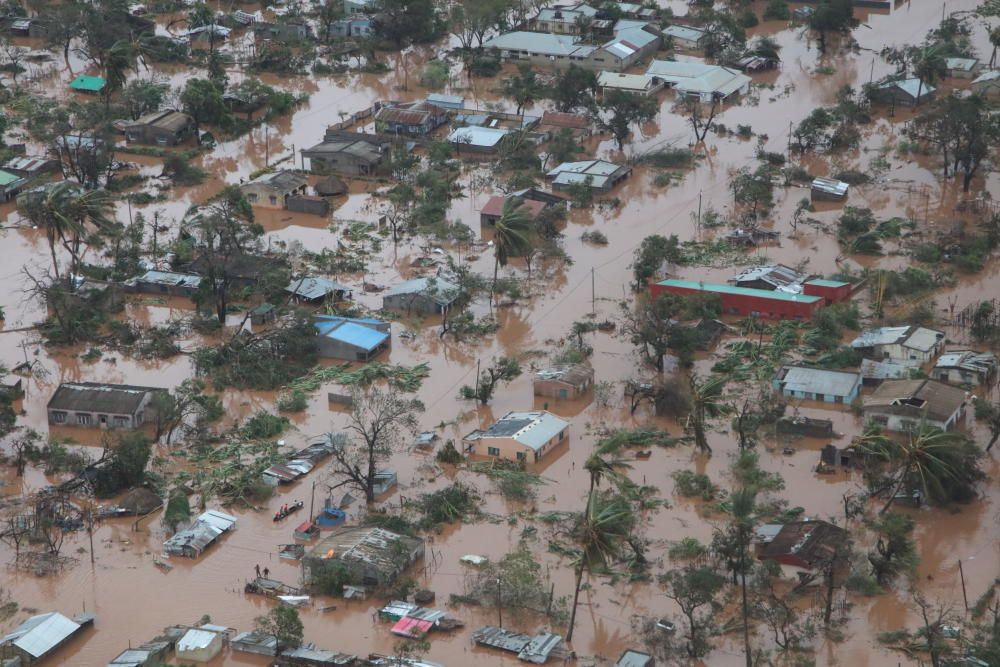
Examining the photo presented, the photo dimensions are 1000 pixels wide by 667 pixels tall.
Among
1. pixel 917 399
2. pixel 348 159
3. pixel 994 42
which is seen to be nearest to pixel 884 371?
pixel 917 399

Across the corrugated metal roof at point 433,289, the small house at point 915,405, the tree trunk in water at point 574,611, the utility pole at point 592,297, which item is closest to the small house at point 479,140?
the utility pole at point 592,297

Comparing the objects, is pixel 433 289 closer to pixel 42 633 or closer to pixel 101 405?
pixel 101 405

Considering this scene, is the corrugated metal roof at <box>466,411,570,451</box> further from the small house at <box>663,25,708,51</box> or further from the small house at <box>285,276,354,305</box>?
the small house at <box>663,25,708,51</box>

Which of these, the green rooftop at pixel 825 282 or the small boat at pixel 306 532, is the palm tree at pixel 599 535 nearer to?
the small boat at pixel 306 532

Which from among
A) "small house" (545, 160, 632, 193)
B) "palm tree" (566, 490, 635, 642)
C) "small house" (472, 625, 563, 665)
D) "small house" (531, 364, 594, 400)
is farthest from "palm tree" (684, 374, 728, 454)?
"small house" (545, 160, 632, 193)

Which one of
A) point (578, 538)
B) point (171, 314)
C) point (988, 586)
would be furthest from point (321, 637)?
point (171, 314)

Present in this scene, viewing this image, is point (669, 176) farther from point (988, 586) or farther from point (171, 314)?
point (988, 586)
